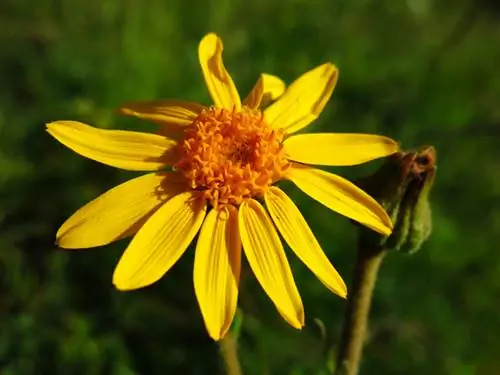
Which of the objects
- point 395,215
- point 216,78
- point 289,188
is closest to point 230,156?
point 216,78

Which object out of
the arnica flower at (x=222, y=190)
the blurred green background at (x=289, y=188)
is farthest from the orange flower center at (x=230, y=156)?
the blurred green background at (x=289, y=188)

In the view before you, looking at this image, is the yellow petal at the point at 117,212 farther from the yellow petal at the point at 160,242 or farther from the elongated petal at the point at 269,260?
the elongated petal at the point at 269,260

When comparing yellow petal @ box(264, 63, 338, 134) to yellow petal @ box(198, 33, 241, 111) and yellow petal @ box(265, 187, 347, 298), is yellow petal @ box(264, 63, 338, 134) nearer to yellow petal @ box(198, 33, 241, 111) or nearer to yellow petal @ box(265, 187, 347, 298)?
yellow petal @ box(198, 33, 241, 111)

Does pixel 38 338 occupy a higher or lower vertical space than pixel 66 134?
lower

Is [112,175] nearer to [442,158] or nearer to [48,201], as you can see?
[48,201]

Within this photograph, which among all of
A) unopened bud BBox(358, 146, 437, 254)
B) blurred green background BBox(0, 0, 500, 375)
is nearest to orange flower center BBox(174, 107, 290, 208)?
unopened bud BBox(358, 146, 437, 254)

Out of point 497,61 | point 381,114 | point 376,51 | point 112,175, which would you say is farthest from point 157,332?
point 497,61

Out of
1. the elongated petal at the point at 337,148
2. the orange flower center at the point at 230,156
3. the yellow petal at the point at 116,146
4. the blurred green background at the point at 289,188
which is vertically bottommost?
the blurred green background at the point at 289,188
